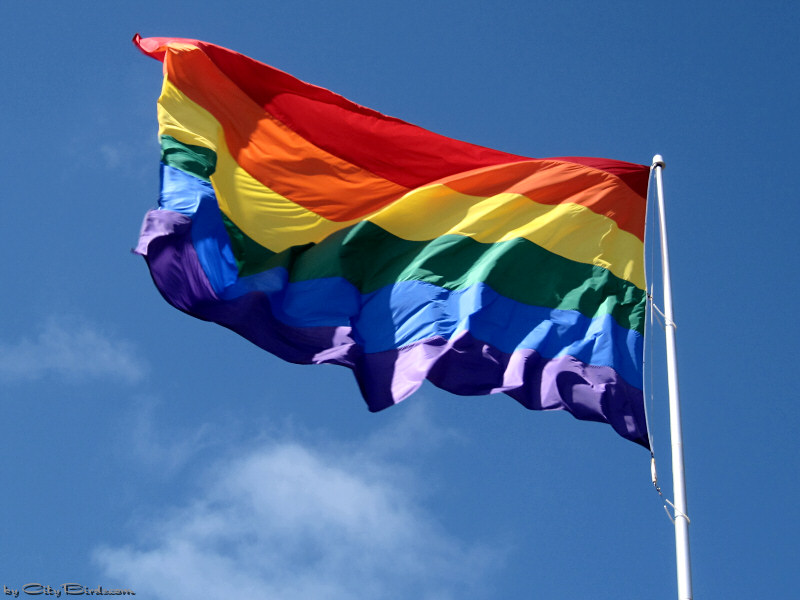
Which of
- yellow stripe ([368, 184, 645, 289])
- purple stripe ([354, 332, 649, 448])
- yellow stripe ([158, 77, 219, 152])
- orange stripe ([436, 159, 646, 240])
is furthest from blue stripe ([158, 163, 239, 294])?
orange stripe ([436, 159, 646, 240])

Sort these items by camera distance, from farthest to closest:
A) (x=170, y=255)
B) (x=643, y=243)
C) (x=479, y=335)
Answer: (x=643, y=243) < (x=479, y=335) < (x=170, y=255)

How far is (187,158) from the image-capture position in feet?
47.5

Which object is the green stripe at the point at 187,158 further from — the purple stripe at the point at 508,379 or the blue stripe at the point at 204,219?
the purple stripe at the point at 508,379

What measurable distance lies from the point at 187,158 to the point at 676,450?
6.66 m

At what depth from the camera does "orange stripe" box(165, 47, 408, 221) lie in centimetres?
1548

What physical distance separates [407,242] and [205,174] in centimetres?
274

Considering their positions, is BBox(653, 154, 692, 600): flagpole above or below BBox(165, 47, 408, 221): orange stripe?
below

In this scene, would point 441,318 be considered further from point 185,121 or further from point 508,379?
point 185,121

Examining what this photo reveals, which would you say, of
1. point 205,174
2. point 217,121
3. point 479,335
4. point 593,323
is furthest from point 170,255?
point 593,323

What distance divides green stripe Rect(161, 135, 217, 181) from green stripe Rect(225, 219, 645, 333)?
0.68 metres

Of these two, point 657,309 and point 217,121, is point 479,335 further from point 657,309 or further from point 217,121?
point 217,121

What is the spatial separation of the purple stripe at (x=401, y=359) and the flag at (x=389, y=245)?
21 millimetres

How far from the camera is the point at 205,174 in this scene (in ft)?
47.6

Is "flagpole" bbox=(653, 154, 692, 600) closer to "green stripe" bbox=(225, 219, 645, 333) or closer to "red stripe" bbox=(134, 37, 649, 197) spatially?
"green stripe" bbox=(225, 219, 645, 333)
